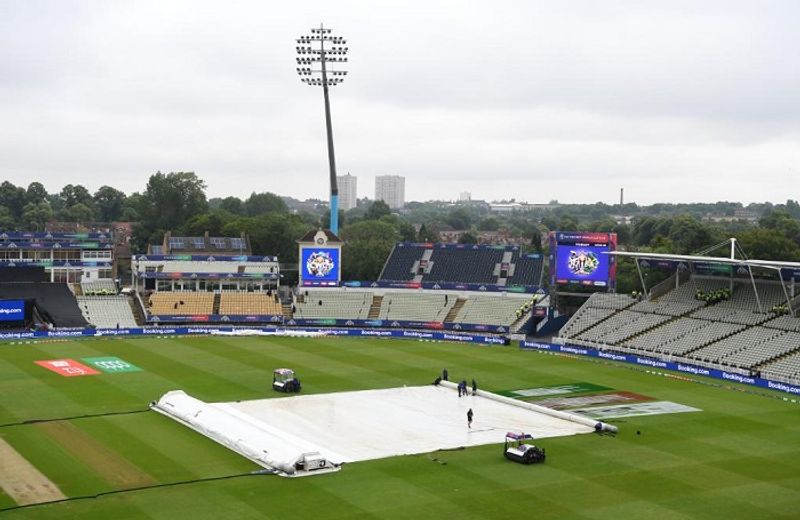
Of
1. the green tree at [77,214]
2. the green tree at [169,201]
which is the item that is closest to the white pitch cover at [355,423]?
the green tree at [169,201]

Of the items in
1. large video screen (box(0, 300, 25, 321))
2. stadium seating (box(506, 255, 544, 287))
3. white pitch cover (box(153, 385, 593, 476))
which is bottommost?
white pitch cover (box(153, 385, 593, 476))

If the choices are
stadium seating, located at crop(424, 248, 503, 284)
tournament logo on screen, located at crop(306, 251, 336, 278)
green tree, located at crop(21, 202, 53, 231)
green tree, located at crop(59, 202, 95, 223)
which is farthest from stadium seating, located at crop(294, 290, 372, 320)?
green tree, located at crop(59, 202, 95, 223)

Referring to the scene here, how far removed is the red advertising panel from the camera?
53.1 meters

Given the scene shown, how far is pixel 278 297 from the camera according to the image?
8562 centimetres

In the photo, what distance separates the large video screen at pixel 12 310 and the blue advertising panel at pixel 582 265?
41.2 m

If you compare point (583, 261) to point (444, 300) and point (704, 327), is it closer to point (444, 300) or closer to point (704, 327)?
point (704, 327)

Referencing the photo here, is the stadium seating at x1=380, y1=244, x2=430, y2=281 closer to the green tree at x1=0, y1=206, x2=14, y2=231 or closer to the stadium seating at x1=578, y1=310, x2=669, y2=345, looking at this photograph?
the stadium seating at x1=578, y1=310, x2=669, y2=345

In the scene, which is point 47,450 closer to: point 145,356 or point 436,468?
point 436,468

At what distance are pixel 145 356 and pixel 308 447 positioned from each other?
27.7 m

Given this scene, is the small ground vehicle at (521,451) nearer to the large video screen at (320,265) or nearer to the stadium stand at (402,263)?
the large video screen at (320,265)

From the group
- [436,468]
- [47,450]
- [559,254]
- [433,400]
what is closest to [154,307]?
[559,254]

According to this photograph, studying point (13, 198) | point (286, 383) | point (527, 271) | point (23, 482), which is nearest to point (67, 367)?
point (286, 383)

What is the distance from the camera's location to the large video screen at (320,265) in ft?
278

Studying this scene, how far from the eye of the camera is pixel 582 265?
75188 millimetres
